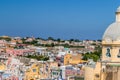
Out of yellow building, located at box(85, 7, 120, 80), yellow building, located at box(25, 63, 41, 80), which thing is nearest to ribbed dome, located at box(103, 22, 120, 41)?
yellow building, located at box(85, 7, 120, 80)

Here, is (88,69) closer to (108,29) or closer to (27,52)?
(108,29)

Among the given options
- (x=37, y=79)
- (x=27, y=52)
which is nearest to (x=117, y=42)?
(x=37, y=79)

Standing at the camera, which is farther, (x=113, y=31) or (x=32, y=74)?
(x=32, y=74)

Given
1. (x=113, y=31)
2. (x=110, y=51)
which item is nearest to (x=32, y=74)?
(x=110, y=51)

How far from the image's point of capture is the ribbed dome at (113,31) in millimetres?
18844

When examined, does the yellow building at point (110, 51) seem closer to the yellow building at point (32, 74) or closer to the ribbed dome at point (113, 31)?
the ribbed dome at point (113, 31)

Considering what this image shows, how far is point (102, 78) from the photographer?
61.2 feet

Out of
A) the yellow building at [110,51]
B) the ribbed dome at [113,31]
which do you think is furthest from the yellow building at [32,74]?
the ribbed dome at [113,31]

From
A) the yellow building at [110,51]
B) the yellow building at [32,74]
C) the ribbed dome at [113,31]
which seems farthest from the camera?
the yellow building at [32,74]

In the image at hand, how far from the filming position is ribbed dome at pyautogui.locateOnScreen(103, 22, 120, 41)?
18844 millimetres

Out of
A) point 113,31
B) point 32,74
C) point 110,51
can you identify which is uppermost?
point 113,31

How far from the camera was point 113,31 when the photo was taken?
19.0 m

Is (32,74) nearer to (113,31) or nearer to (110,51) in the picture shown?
(110,51)

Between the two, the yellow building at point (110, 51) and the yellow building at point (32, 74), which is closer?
the yellow building at point (110, 51)
